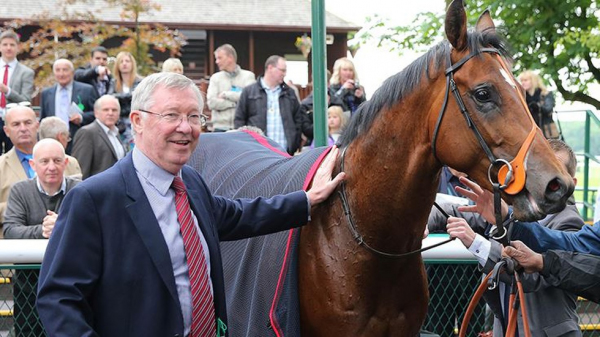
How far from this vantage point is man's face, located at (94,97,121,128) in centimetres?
789

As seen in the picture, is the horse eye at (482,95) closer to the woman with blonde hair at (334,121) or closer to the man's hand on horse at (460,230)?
the man's hand on horse at (460,230)

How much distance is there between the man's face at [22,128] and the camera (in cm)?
702

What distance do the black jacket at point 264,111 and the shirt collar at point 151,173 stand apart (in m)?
5.93

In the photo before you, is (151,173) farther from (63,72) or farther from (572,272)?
(63,72)

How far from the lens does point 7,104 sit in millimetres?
9156

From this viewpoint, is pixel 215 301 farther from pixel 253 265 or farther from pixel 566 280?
pixel 566 280

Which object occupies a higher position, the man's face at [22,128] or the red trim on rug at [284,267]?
the man's face at [22,128]

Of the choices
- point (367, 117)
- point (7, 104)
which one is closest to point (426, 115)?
point (367, 117)

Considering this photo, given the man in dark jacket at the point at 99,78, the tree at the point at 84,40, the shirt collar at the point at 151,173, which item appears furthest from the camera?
the tree at the point at 84,40

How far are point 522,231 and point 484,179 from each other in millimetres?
585

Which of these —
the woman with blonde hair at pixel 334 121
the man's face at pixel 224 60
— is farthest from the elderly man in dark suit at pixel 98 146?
the man's face at pixel 224 60

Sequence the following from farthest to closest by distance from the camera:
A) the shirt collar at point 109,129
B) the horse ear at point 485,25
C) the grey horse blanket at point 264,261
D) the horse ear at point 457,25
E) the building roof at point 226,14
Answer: the building roof at point 226,14 < the shirt collar at point 109,129 < the grey horse blanket at point 264,261 < the horse ear at point 485,25 < the horse ear at point 457,25

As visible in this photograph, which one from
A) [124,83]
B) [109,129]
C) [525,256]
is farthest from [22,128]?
[525,256]

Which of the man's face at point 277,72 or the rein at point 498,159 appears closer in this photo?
the rein at point 498,159
